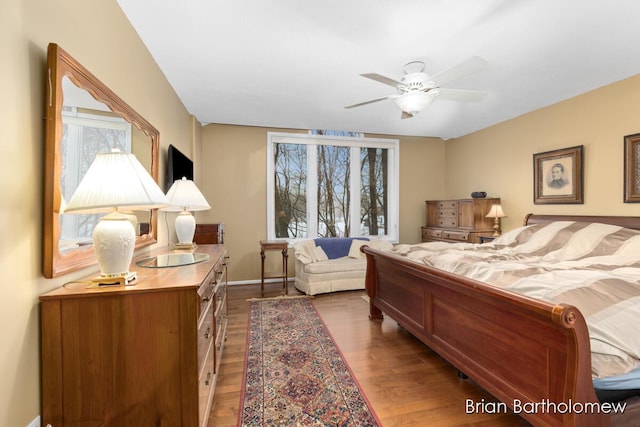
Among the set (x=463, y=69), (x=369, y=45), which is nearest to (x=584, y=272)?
(x=463, y=69)

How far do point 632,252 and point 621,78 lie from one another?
1853 millimetres

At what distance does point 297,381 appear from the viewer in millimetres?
2143

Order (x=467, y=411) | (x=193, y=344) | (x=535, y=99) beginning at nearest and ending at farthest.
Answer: (x=193, y=344)
(x=467, y=411)
(x=535, y=99)

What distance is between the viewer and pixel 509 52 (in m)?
2.59

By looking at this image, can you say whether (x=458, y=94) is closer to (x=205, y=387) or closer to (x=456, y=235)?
(x=456, y=235)

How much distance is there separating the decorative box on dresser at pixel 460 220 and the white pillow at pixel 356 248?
1398 millimetres

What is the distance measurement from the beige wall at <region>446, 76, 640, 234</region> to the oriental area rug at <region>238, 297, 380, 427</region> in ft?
10.8

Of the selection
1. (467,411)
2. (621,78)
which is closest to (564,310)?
(467,411)

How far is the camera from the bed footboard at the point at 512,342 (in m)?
1.25

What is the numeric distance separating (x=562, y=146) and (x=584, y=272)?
2583mm

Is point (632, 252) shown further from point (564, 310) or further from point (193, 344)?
point (193, 344)

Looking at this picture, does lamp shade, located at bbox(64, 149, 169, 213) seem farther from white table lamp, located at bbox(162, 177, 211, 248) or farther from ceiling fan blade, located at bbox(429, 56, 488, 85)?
ceiling fan blade, located at bbox(429, 56, 488, 85)

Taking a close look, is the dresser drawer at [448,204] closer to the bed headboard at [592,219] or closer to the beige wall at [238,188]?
the bed headboard at [592,219]

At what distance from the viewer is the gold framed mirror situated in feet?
4.02
